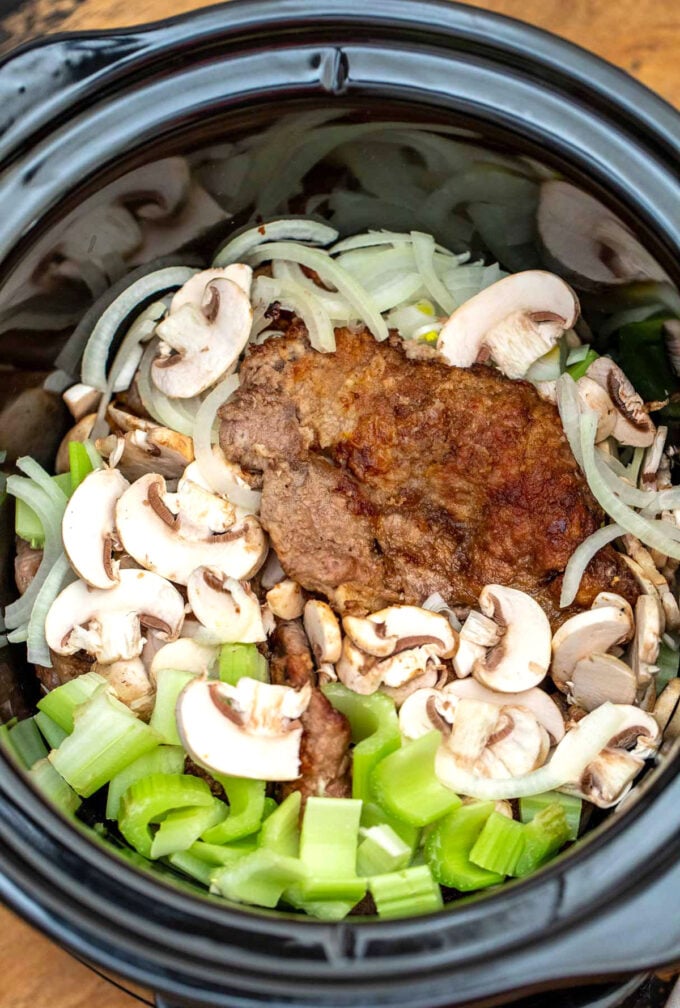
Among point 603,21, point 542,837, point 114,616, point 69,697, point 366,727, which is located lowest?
point 542,837

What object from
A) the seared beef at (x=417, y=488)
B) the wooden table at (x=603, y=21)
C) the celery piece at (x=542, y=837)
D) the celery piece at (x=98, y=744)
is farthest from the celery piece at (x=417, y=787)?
the wooden table at (x=603, y=21)

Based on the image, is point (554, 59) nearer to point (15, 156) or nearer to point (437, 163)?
point (437, 163)

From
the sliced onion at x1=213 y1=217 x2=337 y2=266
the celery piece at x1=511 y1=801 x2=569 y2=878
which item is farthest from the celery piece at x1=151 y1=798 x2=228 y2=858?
the sliced onion at x1=213 y1=217 x2=337 y2=266

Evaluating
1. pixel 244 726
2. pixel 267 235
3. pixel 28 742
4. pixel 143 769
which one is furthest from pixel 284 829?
pixel 267 235

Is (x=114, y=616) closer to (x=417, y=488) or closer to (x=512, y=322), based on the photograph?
(x=417, y=488)

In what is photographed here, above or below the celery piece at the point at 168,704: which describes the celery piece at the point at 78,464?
above

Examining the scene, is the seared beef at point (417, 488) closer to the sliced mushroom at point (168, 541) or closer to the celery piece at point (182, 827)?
the sliced mushroom at point (168, 541)

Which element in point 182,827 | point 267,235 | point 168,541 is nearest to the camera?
point 182,827

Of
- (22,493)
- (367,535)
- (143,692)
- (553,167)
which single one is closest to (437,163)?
(553,167)
